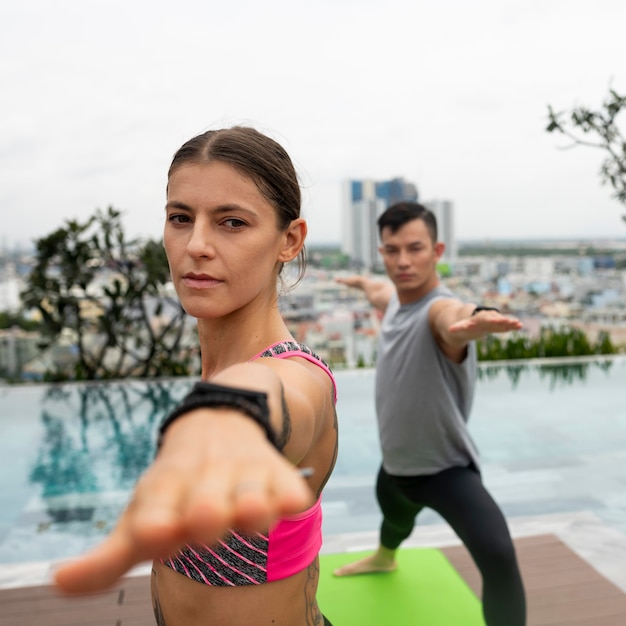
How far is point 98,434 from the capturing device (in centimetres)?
540

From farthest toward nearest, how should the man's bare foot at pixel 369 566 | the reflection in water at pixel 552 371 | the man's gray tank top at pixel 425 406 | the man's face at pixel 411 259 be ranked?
the reflection in water at pixel 552 371
the man's bare foot at pixel 369 566
the man's face at pixel 411 259
the man's gray tank top at pixel 425 406

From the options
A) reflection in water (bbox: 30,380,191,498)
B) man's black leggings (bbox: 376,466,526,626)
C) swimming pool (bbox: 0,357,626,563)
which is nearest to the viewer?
man's black leggings (bbox: 376,466,526,626)

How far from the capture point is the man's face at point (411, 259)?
7.44 feet

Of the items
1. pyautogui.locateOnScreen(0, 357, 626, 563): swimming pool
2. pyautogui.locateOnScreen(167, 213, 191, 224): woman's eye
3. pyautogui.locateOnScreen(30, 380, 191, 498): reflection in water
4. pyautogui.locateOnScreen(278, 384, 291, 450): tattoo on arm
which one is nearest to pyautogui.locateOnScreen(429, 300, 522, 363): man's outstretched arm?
pyautogui.locateOnScreen(167, 213, 191, 224): woman's eye

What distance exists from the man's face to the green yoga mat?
3.74ft

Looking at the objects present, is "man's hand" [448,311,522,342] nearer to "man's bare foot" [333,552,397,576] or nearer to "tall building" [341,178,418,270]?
"man's bare foot" [333,552,397,576]

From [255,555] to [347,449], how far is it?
3.99m

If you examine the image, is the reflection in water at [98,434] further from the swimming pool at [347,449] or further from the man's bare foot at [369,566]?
the man's bare foot at [369,566]

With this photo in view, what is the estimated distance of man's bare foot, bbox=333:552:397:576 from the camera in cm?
265

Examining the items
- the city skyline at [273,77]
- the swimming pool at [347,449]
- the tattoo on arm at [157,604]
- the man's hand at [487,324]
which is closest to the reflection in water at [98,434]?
the swimming pool at [347,449]

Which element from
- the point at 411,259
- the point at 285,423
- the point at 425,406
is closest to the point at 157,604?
the point at 285,423

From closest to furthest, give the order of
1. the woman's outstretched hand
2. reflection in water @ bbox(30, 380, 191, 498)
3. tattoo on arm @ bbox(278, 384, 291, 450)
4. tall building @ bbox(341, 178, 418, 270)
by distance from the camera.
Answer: the woman's outstretched hand
tattoo on arm @ bbox(278, 384, 291, 450)
reflection in water @ bbox(30, 380, 191, 498)
tall building @ bbox(341, 178, 418, 270)

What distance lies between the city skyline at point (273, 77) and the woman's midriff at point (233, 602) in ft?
17.2

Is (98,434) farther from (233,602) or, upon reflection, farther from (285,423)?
(285,423)
